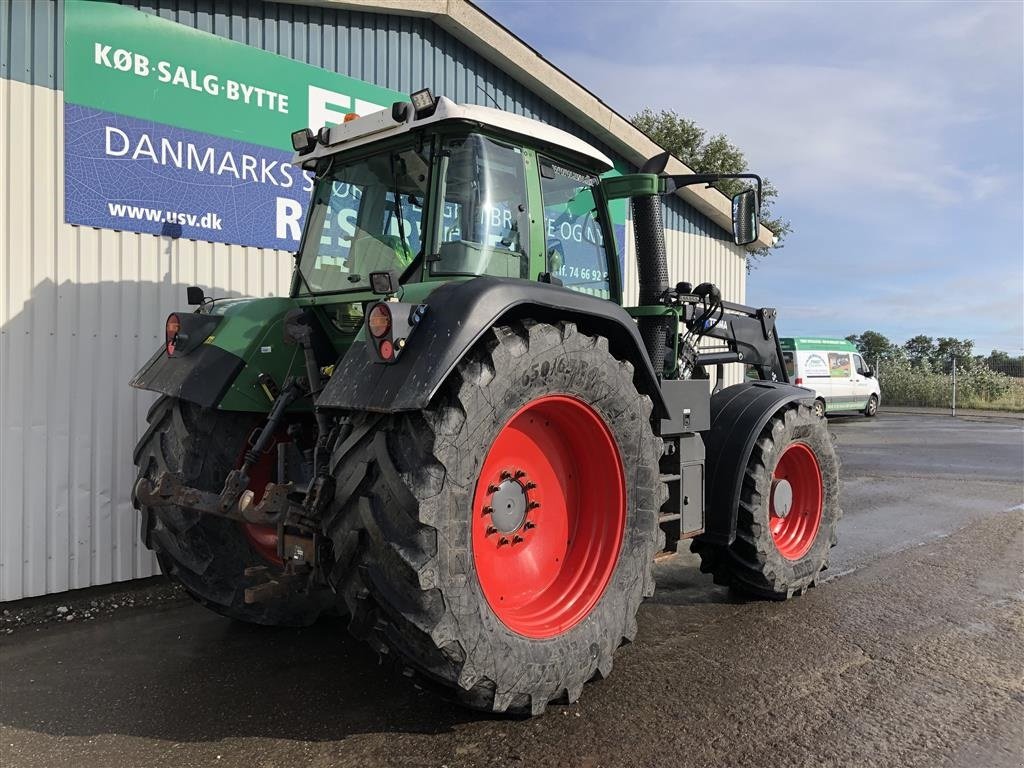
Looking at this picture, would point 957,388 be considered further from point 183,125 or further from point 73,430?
point 73,430

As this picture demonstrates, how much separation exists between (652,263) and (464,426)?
238cm

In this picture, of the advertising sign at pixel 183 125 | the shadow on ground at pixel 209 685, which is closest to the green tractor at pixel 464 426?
the shadow on ground at pixel 209 685

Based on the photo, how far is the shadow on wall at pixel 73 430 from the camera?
473cm

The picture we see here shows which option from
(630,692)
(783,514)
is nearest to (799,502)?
(783,514)

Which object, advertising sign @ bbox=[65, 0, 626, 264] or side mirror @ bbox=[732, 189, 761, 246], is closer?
side mirror @ bbox=[732, 189, 761, 246]

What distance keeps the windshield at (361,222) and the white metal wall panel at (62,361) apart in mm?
1803

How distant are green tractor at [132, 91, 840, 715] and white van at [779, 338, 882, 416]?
1615 centimetres

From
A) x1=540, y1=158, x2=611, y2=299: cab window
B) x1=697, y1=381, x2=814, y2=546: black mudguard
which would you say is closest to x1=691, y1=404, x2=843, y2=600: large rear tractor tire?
x1=697, y1=381, x2=814, y2=546: black mudguard

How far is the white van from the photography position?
66.7 ft

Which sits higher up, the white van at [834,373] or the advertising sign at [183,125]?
the advertising sign at [183,125]

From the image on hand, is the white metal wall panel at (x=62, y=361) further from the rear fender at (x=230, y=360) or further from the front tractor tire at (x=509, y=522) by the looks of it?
the front tractor tire at (x=509, y=522)

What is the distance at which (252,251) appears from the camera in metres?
5.87

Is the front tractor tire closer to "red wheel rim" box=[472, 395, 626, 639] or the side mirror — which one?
"red wheel rim" box=[472, 395, 626, 639]

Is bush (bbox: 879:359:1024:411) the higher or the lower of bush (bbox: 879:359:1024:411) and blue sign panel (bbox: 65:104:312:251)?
the lower
